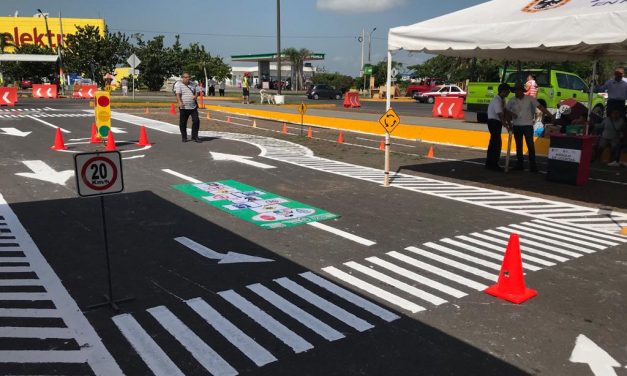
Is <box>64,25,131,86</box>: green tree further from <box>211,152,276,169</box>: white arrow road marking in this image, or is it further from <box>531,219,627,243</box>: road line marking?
<box>531,219,627,243</box>: road line marking

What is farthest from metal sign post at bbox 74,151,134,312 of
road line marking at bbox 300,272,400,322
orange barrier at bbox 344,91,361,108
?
orange barrier at bbox 344,91,361,108

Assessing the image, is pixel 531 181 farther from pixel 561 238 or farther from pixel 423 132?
pixel 423 132

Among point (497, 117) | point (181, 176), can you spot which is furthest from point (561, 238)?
point (181, 176)

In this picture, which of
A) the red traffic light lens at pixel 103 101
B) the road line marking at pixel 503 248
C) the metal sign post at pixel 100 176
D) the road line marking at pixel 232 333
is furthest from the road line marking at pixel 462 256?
the red traffic light lens at pixel 103 101

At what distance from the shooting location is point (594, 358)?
11.8 feet

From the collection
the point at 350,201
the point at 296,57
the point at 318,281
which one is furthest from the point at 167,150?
the point at 296,57

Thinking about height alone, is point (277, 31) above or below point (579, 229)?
above

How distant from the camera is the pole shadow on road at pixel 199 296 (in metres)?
3.44

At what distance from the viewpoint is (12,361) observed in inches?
134

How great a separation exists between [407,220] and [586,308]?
10.0ft

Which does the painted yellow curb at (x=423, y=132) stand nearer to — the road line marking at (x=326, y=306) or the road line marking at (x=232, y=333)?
the road line marking at (x=326, y=306)

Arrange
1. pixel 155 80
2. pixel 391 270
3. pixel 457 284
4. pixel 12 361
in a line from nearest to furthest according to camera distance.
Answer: pixel 12 361
pixel 457 284
pixel 391 270
pixel 155 80

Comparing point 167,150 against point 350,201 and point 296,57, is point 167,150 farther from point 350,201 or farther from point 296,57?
point 296,57

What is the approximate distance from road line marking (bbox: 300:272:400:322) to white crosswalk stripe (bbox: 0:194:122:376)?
6.53 ft
